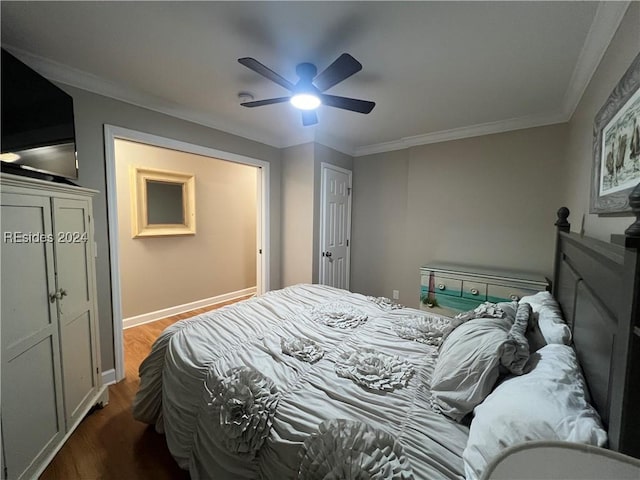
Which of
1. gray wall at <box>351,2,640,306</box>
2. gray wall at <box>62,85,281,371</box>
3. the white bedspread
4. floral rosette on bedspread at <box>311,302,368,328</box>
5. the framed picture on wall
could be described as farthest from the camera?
gray wall at <box>351,2,640,306</box>

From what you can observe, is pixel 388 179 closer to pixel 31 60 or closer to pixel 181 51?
pixel 181 51

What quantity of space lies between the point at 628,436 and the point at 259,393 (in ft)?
3.39

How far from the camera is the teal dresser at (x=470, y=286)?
2.50m

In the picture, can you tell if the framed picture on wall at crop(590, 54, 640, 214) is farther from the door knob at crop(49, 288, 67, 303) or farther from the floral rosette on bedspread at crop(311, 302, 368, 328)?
the door knob at crop(49, 288, 67, 303)

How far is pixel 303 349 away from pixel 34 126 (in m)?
2.01

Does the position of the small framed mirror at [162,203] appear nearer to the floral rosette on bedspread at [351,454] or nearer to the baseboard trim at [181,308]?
the baseboard trim at [181,308]

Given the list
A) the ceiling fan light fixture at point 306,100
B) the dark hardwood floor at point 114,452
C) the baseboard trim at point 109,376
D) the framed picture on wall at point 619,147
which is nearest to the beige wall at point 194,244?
the baseboard trim at point 109,376

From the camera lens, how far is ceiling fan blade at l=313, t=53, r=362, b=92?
143 cm

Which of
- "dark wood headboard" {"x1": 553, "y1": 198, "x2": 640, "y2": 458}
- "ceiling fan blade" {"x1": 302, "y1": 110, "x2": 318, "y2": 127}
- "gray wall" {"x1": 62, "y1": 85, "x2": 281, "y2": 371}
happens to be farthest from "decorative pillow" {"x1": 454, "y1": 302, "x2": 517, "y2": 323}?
"gray wall" {"x1": 62, "y1": 85, "x2": 281, "y2": 371}

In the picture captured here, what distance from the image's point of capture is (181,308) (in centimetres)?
375

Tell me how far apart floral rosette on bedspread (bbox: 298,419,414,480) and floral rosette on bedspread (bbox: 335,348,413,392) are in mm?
264

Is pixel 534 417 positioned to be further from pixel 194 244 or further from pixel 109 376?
pixel 194 244

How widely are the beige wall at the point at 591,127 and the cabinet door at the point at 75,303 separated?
284 centimetres

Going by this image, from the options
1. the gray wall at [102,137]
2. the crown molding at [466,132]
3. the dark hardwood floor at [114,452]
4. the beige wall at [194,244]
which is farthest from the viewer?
the beige wall at [194,244]
